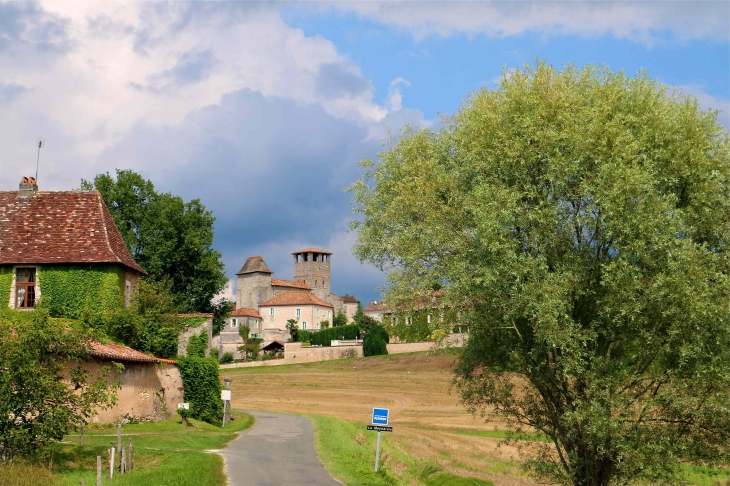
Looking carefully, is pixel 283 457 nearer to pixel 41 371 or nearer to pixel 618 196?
pixel 41 371

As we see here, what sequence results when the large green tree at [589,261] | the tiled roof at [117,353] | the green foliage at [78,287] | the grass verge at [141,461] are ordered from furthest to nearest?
the green foliage at [78,287] → the tiled roof at [117,353] → the grass verge at [141,461] → the large green tree at [589,261]

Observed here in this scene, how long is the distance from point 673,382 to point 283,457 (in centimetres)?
1385

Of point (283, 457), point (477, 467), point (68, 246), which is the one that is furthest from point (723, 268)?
point (68, 246)

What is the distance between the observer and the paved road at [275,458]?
21.3 meters

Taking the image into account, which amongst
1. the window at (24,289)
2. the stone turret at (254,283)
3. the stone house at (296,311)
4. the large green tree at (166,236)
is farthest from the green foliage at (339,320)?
the window at (24,289)

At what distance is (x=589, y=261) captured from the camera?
2023 centimetres

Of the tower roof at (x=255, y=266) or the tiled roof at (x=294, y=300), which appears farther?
the tower roof at (x=255, y=266)

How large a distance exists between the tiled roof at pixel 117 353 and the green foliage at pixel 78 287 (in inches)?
137

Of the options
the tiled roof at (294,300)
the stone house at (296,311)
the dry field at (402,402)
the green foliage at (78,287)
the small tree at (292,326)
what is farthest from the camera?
the tiled roof at (294,300)

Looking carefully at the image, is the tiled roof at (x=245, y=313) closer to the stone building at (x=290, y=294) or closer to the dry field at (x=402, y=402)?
the stone building at (x=290, y=294)

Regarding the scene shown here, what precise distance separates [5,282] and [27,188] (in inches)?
239

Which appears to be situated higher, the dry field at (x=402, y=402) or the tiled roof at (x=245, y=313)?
the tiled roof at (x=245, y=313)

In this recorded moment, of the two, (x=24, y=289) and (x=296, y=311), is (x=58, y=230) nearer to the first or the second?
(x=24, y=289)

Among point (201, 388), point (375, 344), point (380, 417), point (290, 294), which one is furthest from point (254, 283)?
point (380, 417)
